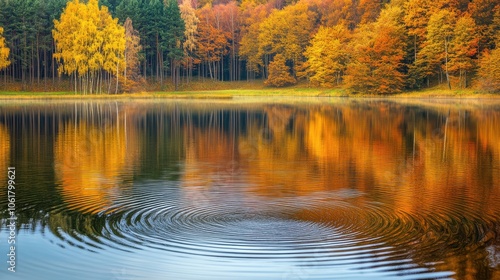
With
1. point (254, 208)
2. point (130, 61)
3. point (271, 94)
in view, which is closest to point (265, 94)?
point (271, 94)

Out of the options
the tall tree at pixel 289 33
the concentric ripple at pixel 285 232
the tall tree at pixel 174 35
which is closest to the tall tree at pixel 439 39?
the tall tree at pixel 289 33

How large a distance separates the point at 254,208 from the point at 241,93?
74.8m

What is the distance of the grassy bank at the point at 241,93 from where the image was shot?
71938mm

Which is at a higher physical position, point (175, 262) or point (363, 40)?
point (363, 40)

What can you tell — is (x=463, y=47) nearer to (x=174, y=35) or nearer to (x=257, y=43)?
(x=257, y=43)

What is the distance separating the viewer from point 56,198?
14656mm

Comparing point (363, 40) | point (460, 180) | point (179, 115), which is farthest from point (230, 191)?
point (363, 40)

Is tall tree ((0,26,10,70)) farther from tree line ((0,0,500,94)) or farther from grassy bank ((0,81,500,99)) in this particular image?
grassy bank ((0,81,500,99))

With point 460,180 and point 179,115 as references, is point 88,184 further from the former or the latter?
point 179,115

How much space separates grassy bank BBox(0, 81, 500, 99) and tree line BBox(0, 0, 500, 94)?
161cm

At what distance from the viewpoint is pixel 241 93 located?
87.8 metres

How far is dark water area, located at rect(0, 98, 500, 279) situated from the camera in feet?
31.5

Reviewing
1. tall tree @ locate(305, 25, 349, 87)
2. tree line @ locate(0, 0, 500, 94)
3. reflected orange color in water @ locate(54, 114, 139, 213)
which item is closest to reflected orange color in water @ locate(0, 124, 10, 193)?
reflected orange color in water @ locate(54, 114, 139, 213)

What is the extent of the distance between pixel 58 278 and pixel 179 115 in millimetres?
36378
